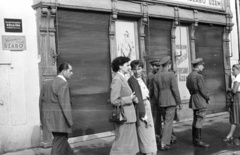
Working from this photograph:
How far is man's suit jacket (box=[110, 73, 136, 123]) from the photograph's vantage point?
4.96 meters

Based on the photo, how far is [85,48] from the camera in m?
8.13

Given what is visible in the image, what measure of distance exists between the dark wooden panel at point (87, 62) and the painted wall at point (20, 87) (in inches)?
26.9

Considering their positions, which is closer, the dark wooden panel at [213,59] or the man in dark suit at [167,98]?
the man in dark suit at [167,98]

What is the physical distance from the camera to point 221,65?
12328 millimetres

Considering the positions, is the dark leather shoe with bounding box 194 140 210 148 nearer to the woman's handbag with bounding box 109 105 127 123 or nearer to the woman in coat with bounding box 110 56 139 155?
the woman in coat with bounding box 110 56 139 155

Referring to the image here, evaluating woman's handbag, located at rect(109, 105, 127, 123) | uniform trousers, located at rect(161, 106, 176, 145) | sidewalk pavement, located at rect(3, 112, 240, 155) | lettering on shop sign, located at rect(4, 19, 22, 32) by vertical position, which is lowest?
sidewalk pavement, located at rect(3, 112, 240, 155)

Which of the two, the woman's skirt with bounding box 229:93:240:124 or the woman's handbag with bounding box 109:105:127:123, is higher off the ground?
the woman's handbag with bounding box 109:105:127:123

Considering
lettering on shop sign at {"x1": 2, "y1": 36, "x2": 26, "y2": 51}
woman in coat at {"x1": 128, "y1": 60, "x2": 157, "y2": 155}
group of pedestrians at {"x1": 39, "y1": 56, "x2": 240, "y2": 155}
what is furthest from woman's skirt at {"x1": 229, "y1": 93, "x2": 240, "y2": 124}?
lettering on shop sign at {"x1": 2, "y1": 36, "x2": 26, "y2": 51}

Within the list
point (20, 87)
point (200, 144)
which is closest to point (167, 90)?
point (200, 144)

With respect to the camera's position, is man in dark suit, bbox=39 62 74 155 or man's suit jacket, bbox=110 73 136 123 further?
man in dark suit, bbox=39 62 74 155

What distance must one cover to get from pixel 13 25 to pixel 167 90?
3522 mm

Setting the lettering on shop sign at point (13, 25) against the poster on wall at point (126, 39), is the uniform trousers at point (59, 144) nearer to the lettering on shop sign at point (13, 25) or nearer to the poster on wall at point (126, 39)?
the lettering on shop sign at point (13, 25)

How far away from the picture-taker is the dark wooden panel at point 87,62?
7809 mm

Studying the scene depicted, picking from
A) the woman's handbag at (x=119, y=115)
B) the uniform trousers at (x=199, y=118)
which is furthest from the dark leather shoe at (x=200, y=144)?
the woman's handbag at (x=119, y=115)
